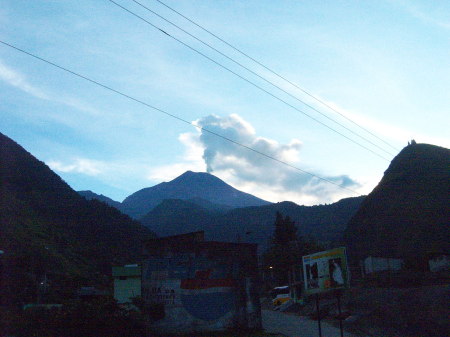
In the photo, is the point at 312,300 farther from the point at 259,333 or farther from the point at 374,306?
the point at 259,333

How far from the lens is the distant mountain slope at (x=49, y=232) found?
176 ft

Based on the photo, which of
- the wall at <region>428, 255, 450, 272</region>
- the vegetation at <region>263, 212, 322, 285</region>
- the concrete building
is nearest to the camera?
the concrete building

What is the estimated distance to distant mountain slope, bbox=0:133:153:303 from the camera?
5379 cm

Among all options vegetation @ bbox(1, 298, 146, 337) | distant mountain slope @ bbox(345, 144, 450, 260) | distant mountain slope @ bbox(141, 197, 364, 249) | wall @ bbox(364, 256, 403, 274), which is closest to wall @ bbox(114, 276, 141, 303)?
vegetation @ bbox(1, 298, 146, 337)

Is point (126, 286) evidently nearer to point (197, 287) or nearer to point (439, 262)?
point (197, 287)

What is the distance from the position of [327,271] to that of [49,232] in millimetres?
71052

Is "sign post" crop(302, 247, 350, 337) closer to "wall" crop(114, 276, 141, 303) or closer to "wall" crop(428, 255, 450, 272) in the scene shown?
"wall" crop(114, 276, 141, 303)

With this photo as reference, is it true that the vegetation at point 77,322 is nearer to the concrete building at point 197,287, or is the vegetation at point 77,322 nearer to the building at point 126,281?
Answer: the concrete building at point 197,287

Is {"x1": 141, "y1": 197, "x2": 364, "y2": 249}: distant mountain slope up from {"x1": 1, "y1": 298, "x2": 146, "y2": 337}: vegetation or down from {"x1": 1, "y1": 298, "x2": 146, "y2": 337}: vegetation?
up

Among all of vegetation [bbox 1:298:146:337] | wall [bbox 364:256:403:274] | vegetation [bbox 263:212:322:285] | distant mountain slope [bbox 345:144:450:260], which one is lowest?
vegetation [bbox 1:298:146:337]

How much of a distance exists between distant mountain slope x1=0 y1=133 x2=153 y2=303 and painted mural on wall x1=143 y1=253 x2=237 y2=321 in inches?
915

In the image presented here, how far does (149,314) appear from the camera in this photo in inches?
983

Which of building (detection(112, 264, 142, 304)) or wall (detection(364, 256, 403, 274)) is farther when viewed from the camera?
wall (detection(364, 256, 403, 274))

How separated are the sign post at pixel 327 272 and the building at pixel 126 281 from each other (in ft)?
93.9
